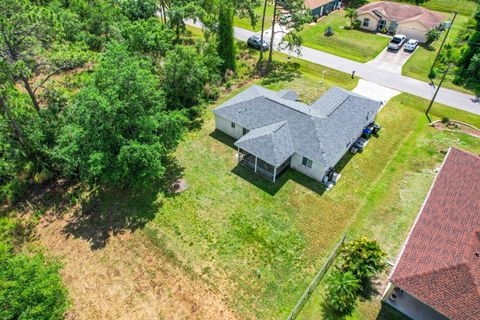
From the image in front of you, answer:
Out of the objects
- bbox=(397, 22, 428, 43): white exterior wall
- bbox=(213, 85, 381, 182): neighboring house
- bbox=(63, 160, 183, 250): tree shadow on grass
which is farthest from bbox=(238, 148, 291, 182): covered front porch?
bbox=(397, 22, 428, 43): white exterior wall

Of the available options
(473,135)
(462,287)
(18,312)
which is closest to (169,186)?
(18,312)

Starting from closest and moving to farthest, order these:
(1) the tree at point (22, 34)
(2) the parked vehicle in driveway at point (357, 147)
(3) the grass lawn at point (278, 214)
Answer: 1. (3) the grass lawn at point (278, 214)
2. (1) the tree at point (22, 34)
3. (2) the parked vehicle in driveway at point (357, 147)

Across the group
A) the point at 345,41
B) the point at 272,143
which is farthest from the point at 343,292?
the point at 345,41

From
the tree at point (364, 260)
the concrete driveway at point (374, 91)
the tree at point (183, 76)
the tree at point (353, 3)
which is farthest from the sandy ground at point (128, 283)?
the tree at point (353, 3)

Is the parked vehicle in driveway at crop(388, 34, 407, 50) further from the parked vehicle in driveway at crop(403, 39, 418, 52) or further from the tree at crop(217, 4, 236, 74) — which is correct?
the tree at crop(217, 4, 236, 74)

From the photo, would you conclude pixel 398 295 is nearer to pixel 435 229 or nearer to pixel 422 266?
pixel 422 266

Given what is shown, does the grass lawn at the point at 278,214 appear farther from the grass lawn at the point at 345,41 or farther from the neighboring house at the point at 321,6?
the neighboring house at the point at 321,6

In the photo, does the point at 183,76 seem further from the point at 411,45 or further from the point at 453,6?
the point at 453,6
